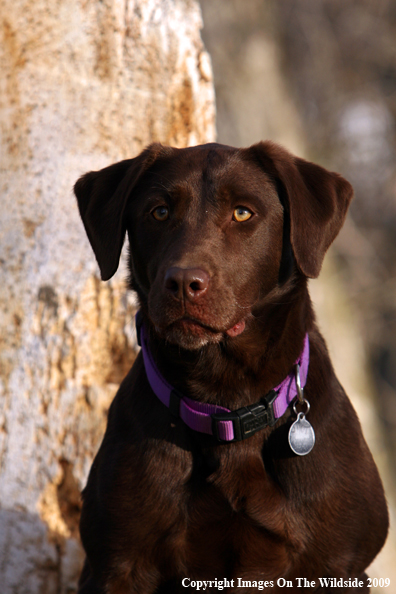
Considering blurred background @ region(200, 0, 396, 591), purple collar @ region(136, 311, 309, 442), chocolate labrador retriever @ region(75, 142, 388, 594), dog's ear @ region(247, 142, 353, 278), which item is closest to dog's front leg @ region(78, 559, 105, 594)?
chocolate labrador retriever @ region(75, 142, 388, 594)

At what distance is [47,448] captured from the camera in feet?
11.5

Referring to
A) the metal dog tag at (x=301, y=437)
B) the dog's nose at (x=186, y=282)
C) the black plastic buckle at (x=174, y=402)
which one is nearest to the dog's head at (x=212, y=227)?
the dog's nose at (x=186, y=282)

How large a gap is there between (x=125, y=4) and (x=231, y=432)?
2.55 m

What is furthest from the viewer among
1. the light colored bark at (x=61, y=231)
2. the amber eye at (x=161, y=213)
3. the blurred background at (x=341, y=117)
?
the blurred background at (x=341, y=117)

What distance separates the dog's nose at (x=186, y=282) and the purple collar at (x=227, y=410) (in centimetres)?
44

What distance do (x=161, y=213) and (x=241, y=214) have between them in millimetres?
322

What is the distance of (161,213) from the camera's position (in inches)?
106

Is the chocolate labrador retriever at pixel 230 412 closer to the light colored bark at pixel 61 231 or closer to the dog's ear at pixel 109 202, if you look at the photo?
the dog's ear at pixel 109 202

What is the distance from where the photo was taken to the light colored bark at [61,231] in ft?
11.4

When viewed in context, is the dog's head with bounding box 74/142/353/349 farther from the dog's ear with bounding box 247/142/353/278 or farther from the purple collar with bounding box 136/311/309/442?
the purple collar with bounding box 136/311/309/442

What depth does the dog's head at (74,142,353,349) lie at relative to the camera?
2.41 meters

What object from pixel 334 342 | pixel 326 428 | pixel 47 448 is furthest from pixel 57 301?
pixel 334 342

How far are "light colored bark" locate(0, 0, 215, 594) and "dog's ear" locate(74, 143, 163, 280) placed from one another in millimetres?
746

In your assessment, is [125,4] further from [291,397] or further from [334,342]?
[334,342]
